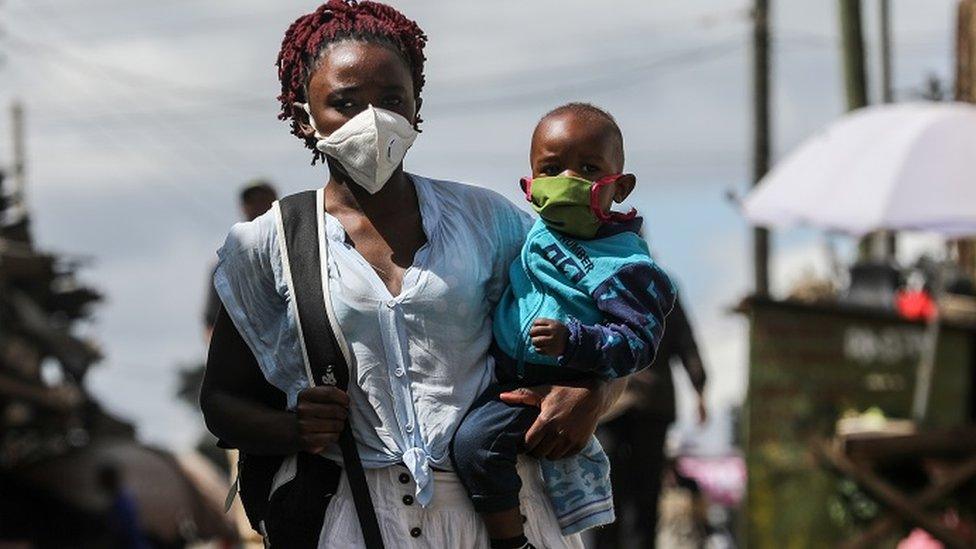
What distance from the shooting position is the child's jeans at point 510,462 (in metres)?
5.29

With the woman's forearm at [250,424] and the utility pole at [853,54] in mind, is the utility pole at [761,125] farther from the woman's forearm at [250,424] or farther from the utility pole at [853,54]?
the woman's forearm at [250,424]

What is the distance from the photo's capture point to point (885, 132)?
52.1 ft

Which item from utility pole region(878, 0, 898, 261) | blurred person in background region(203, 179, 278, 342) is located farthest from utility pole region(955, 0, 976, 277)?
blurred person in background region(203, 179, 278, 342)

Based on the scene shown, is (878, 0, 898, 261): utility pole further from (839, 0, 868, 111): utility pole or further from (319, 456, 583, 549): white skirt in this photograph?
(319, 456, 583, 549): white skirt

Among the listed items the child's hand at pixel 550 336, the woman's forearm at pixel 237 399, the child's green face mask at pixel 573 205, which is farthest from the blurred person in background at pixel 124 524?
the child's hand at pixel 550 336

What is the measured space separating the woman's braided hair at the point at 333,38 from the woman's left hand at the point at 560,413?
0.62 meters

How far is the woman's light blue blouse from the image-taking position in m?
5.29

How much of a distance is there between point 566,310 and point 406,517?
0.51 meters

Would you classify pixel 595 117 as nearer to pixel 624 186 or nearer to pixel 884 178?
pixel 624 186

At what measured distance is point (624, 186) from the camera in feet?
17.9

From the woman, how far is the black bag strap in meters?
0.03

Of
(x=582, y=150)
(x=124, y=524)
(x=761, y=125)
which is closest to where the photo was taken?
(x=582, y=150)

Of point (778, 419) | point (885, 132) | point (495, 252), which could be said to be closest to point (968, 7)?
point (885, 132)

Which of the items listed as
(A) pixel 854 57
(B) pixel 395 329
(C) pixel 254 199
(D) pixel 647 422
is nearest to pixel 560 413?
(B) pixel 395 329
